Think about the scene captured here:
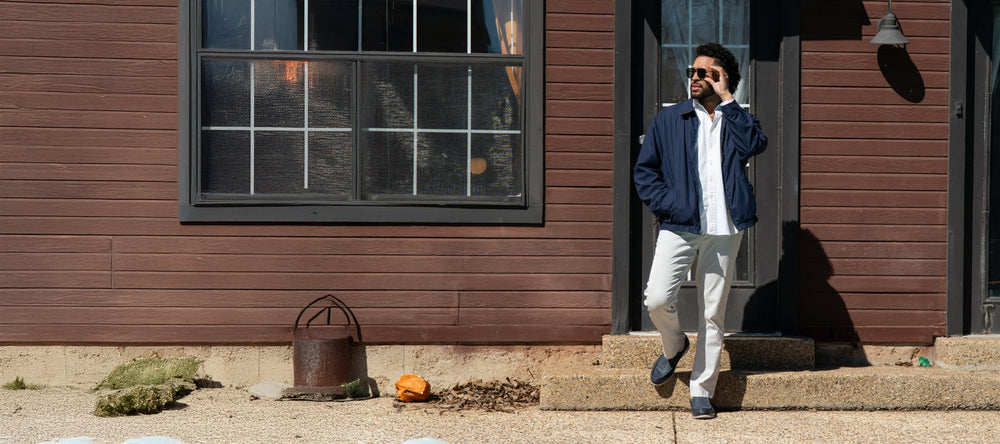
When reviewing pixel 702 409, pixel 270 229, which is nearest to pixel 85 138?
pixel 270 229

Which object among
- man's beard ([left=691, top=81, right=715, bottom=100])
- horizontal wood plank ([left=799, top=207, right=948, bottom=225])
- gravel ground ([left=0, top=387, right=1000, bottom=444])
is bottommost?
gravel ground ([left=0, top=387, right=1000, bottom=444])

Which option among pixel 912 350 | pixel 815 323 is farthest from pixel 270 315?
pixel 912 350

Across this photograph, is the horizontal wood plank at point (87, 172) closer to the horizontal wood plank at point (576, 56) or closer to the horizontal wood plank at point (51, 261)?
the horizontal wood plank at point (51, 261)

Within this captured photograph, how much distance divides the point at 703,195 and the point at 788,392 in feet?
4.05

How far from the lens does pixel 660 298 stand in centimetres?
486

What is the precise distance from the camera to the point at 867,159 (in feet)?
18.9

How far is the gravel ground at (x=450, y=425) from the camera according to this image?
4.64 meters

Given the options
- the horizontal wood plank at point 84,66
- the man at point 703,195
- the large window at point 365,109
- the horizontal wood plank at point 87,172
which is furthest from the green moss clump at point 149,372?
the man at point 703,195

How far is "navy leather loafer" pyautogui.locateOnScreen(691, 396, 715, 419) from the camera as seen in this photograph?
497 cm

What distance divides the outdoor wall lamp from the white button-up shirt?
1.38 meters

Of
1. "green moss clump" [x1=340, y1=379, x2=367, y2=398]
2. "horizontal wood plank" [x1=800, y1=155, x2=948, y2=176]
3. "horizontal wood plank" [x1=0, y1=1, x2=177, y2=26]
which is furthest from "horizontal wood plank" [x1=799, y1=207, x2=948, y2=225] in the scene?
"horizontal wood plank" [x1=0, y1=1, x2=177, y2=26]

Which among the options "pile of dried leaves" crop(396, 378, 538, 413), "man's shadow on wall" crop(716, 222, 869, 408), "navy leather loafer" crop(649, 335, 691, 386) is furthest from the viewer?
"man's shadow on wall" crop(716, 222, 869, 408)

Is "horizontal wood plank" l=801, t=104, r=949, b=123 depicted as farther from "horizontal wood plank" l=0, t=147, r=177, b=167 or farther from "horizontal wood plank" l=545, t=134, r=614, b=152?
"horizontal wood plank" l=0, t=147, r=177, b=167

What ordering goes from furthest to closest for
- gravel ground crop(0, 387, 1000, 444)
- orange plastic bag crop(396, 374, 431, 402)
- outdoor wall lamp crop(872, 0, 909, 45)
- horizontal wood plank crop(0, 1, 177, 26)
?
horizontal wood plank crop(0, 1, 177, 26) < outdoor wall lamp crop(872, 0, 909, 45) < orange plastic bag crop(396, 374, 431, 402) < gravel ground crop(0, 387, 1000, 444)
